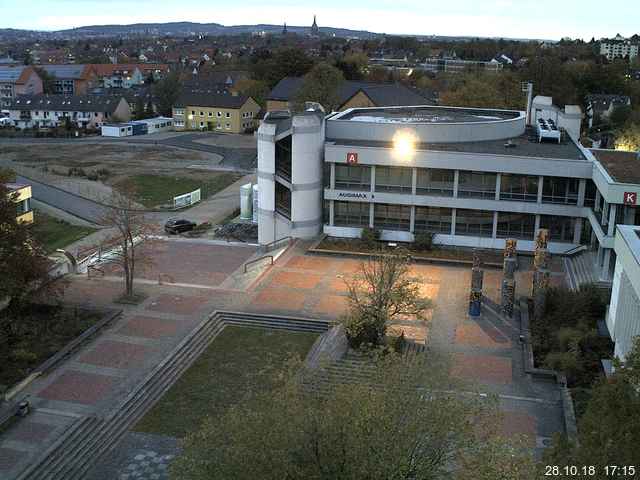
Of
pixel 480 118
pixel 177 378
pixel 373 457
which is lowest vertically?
pixel 177 378

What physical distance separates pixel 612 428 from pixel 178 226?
128 ft

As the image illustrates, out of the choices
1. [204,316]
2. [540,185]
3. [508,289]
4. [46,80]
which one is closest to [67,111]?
[46,80]

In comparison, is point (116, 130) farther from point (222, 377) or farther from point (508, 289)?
point (222, 377)

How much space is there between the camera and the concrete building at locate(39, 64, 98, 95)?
153m

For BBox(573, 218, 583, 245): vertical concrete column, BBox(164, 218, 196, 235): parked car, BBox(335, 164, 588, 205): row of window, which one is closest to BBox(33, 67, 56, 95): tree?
BBox(164, 218, 196, 235): parked car

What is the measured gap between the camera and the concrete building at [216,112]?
10581 cm

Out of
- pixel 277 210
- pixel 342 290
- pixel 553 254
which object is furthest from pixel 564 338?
pixel 277 210

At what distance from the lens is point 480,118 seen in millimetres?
54188

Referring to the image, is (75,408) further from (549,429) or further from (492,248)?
(492,248)

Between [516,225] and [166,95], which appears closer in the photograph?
[516,225]

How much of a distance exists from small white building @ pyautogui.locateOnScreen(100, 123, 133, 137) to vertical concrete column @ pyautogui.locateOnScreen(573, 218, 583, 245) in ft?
241

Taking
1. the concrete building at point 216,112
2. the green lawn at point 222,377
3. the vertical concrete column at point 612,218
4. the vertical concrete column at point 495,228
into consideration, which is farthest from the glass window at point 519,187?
the concrete building at point 216,112

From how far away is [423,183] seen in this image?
145 feet

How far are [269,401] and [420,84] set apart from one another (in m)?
122
